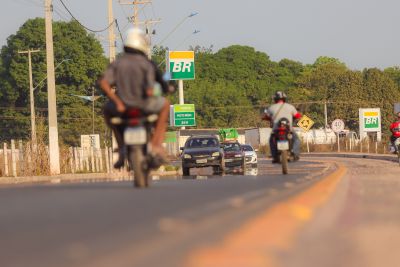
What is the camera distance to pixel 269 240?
605 cm

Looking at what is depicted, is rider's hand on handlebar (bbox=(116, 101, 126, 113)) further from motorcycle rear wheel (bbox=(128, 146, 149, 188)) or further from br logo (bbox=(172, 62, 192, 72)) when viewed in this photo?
br logo (bbox=(172, 62, 192, 72))

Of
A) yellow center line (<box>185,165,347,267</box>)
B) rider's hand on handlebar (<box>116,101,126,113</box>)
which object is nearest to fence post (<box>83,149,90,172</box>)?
rider's hand on handlebar (<box>116,101,126,113</box>)

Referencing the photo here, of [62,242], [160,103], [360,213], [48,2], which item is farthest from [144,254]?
[48,2]

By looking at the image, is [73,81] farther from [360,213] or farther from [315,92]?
[360,213]

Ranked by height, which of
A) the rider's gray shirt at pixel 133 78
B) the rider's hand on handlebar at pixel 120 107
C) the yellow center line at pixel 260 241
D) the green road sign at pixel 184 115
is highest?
the green road sign at pixel 184 115

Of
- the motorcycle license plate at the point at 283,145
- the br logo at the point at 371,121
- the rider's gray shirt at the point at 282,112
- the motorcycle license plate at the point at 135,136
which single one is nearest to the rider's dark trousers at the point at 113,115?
the motorcycle license plate at the point at 135,136

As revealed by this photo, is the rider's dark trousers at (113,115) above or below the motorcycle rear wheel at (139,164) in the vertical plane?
above

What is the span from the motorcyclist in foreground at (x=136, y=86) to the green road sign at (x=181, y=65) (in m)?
67.9

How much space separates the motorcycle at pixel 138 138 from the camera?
12438mm

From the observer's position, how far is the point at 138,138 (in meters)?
12.4

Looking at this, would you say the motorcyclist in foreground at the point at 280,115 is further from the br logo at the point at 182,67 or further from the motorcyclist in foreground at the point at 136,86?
the br logo at the point at 182,67

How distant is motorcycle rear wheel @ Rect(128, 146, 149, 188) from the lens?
40.9ft

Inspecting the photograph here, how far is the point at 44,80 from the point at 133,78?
84.1 meters

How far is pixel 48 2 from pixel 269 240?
3429cm
